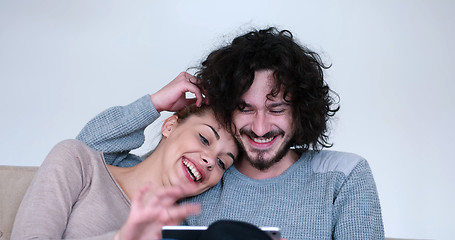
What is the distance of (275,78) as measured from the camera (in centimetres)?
219

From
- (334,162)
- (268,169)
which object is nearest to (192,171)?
(268,169)

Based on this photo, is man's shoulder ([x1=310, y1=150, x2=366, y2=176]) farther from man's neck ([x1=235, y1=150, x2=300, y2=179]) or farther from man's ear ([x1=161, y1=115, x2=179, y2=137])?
man's ear ([x1=161, y1=115, x2=179, y2=137])

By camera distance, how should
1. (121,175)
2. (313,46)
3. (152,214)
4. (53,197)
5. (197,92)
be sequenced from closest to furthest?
(152,214) < (53,197) < (121,175) < (197,92) < (313,46)

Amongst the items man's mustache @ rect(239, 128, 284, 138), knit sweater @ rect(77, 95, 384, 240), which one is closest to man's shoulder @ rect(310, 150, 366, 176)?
knit sweater @ rect(77, 95, 384, 240)

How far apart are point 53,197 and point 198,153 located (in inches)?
22.3

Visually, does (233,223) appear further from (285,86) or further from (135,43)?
(135,43)

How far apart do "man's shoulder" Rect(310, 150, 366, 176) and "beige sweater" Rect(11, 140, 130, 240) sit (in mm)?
767

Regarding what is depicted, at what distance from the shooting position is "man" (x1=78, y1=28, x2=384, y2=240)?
2.08 meters

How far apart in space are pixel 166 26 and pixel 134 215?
219 centimetres

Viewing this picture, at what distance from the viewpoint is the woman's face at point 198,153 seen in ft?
6.95

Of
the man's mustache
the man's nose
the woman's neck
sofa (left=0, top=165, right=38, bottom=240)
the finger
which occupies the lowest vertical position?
sofa (left=0, top=165, right=38, bottom=240)

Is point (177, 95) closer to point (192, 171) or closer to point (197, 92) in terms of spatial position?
point (197, 92)

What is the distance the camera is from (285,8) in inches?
131

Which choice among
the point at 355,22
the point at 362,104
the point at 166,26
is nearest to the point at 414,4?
the point at 355,22
